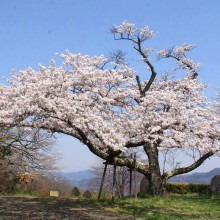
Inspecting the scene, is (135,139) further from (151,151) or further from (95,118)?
(151,151)

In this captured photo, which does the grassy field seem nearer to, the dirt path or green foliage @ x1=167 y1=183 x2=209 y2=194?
the dirt path

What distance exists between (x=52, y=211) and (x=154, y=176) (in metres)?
8.58

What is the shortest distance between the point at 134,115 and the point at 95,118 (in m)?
2.72

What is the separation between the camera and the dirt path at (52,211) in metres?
13.5

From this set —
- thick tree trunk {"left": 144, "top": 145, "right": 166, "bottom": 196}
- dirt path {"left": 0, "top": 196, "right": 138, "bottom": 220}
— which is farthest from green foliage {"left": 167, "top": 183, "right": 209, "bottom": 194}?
dirt path {"left": 0, "top": 196, "right": 138, "bottom": 220}

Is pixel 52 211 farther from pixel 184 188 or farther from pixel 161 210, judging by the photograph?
pixel 184 188

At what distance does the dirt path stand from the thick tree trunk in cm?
539

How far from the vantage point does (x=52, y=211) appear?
48.7 ft

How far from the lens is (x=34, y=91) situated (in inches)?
588

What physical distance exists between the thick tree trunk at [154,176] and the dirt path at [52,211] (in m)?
5.39

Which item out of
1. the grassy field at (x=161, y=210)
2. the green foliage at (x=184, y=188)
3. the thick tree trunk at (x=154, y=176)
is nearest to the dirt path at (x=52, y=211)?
the grassy field at (x=161, y=210)

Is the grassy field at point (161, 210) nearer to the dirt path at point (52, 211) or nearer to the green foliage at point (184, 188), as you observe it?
the dirt path at point (52, 211)

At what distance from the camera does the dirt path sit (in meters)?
13.5

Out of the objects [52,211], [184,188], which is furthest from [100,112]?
Result: [184,188]
